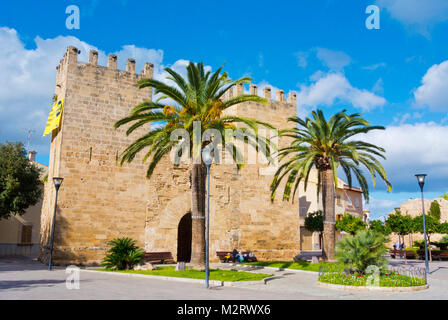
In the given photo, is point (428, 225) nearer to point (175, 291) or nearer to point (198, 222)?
point (198, 222)

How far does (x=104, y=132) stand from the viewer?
18.8 m

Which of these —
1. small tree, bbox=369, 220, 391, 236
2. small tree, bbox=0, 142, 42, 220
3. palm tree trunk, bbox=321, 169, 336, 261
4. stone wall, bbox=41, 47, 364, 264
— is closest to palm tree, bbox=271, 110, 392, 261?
palm tree trunk, bbox=321, 169, 336, 261

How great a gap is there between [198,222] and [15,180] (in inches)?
456

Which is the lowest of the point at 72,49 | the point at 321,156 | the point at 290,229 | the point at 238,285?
the point at 238,285

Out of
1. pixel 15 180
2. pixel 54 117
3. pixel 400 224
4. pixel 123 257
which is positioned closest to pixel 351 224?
pixel 400 224

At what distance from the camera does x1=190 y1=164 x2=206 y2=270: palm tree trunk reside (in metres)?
14.1

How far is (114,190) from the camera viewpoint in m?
18.6

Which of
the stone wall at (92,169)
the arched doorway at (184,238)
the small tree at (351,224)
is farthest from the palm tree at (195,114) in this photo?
the small tree at (351,224)

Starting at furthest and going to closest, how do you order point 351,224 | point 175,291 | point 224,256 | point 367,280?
point 351,224 → point 224,256 → point 367,280 → point 175,291

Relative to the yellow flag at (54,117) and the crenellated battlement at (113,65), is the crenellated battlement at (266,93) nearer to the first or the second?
the crenellated battlement at (113,65)
